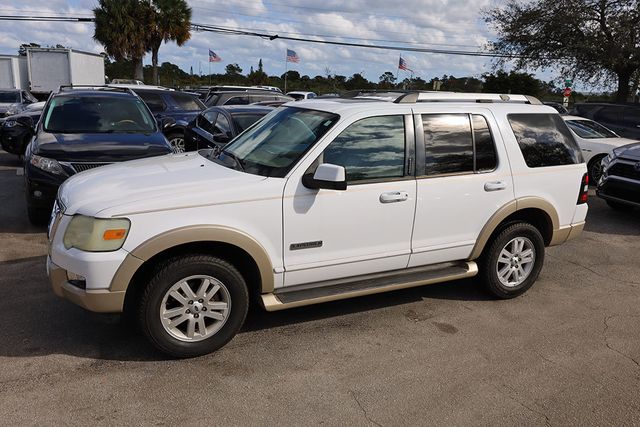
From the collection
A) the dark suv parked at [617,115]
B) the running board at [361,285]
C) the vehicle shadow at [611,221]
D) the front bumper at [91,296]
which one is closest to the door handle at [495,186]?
the running board at [361,285]

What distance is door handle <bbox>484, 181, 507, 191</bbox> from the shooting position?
15.0 feet

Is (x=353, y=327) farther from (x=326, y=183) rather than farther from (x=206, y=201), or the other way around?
(x=206, y=201)

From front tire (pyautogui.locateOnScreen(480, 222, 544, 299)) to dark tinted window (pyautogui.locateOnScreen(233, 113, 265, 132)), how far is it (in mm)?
5114

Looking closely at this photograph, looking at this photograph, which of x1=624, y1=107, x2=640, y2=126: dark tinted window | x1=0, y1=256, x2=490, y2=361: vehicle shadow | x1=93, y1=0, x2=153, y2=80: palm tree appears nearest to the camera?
x1=0, y1=256, x2=490, y2=361: vehicle shadow

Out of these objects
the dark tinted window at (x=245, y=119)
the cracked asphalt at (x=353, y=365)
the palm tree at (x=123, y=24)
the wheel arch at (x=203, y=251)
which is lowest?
the cracked asphalt at (x=353, y=365)

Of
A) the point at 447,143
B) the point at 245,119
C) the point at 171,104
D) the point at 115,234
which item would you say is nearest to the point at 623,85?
the point at 171,104

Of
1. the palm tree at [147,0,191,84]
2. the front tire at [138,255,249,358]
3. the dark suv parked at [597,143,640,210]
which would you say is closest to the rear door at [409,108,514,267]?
the front tire at [138,255,249,358]

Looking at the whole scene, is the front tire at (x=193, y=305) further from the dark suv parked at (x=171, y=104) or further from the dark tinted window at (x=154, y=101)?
the dark tinted window at (x=154, y=101)

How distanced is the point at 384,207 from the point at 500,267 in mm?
1518

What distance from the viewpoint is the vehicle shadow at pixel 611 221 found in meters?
7.87

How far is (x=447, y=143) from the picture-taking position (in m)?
4.44

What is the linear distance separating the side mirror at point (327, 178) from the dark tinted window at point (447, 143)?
0.94 m

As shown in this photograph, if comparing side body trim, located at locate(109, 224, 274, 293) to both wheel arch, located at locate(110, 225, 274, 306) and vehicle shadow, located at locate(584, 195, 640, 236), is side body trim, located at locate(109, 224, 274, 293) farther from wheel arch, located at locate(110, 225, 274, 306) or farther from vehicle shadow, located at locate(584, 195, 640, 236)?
vehicle shadow, located at locate(584, 195, 640, 236)

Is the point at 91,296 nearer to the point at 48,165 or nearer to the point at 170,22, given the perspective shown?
the point at 48,165
